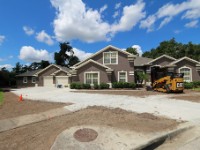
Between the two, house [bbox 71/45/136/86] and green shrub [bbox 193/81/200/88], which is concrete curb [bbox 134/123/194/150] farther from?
green shrub [bbox 193/81/200/88]

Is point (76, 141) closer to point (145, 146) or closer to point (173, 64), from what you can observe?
point (145, 146)

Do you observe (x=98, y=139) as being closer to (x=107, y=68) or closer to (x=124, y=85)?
(x=124, y=85)

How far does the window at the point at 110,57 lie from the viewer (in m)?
26.8

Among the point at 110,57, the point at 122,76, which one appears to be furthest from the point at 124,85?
the point at 110,57

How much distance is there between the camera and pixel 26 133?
6004mm

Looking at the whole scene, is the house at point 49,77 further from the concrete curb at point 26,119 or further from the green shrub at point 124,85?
the concrete curb at point 26,119

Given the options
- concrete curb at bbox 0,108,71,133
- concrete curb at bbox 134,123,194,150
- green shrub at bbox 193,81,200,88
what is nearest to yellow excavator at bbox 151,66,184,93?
green shrub at bbox 193,81,200,88

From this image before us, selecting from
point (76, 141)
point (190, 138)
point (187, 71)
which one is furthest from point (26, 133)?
point (187, 71)

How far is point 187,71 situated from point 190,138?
77.5 feet

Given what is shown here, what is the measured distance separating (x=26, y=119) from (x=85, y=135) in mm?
3266

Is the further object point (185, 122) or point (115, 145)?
point (185, 122)

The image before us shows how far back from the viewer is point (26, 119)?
760cm

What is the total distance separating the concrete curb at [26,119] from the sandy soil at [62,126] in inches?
15.9

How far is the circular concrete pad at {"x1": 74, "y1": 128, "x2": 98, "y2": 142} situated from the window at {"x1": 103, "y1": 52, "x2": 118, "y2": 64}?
21200mm
